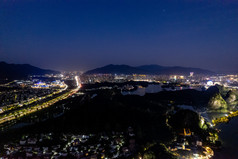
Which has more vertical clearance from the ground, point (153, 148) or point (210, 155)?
point (153, 148)

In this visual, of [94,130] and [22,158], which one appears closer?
[22,158]

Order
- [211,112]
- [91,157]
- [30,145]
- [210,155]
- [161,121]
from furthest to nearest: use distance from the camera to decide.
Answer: [211,112], [161,121], [30,145], [210,155], [91,157]

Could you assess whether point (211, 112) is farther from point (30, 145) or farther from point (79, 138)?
point (30, 145)

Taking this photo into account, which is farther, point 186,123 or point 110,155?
point 186,123

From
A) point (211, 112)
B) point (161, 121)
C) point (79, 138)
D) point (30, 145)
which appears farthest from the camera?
point (211, 112)

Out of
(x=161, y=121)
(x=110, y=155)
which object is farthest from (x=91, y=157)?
(x=161, y=121)

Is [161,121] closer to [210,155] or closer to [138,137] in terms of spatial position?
[138,137]

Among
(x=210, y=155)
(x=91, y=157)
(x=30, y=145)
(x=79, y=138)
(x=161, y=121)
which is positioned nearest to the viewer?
(x=91, y=157)

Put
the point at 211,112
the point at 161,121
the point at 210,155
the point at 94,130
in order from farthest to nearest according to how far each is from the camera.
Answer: the point at 211,112, the point at 161,121, the point at 94,130, the point at 210,155

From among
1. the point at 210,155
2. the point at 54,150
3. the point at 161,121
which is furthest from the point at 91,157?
the point at 161,121
